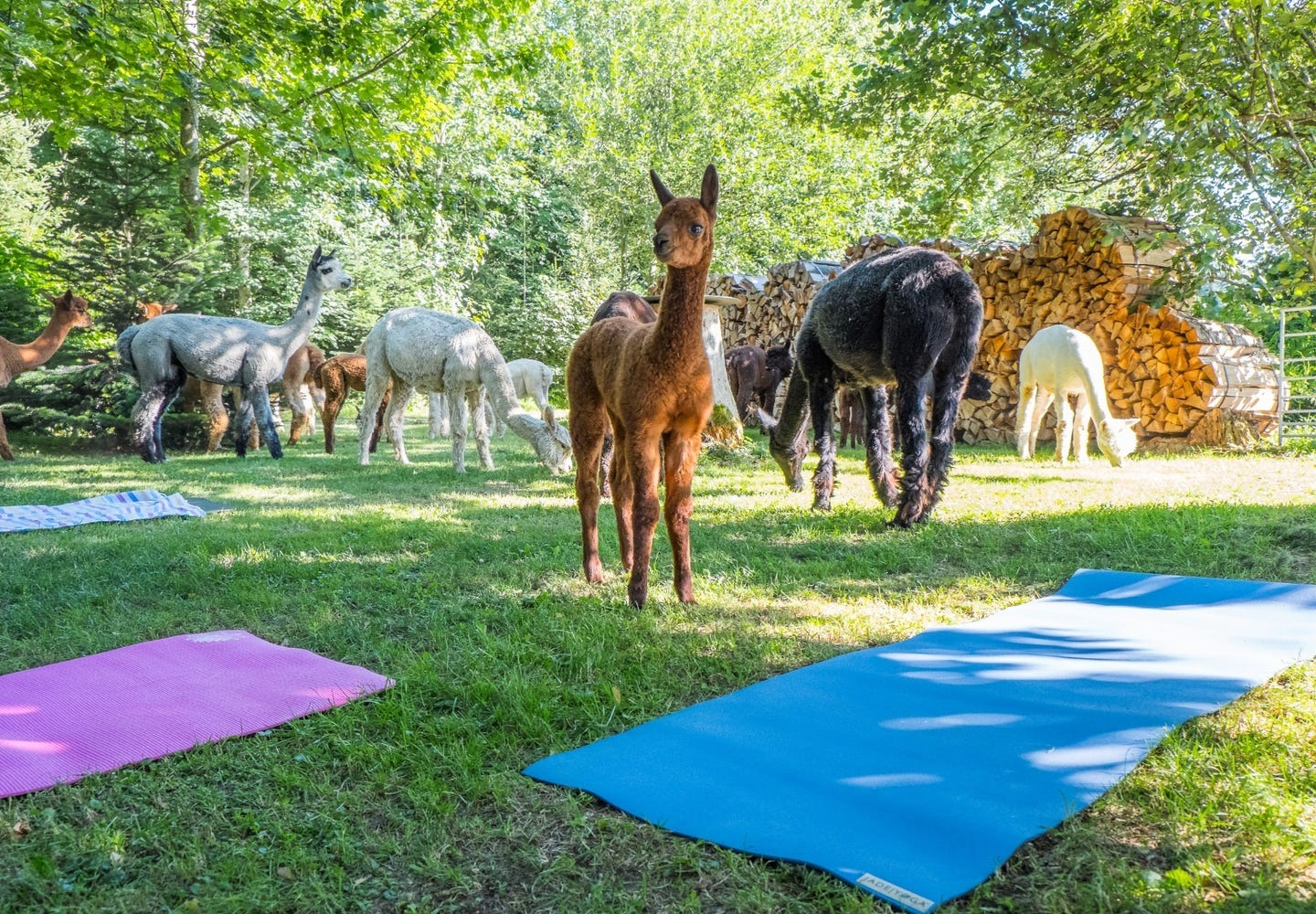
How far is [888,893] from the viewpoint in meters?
1.55

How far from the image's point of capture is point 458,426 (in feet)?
28.6

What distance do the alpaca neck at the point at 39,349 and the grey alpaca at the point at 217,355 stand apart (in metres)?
0.80

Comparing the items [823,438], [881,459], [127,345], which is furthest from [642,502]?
[127,345]

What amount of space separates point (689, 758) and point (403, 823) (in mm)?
739

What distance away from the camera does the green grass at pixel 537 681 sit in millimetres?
1647

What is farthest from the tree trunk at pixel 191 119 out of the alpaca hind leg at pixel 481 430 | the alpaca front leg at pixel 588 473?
the alpaca front leg at pixel 588 473

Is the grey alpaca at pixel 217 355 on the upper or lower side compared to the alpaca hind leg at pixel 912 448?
upper

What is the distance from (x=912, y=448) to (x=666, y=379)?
2.33 m

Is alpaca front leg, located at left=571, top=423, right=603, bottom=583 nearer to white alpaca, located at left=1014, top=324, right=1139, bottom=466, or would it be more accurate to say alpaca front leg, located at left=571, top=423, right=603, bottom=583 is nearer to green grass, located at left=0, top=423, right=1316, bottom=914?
green grass, located at left=0, top=423, right=1316, bottom=914

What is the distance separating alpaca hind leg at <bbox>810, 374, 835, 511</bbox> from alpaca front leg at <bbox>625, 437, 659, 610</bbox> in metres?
2.69

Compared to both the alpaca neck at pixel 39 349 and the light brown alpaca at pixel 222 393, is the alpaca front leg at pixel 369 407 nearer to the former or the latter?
the light brown alpaca at pixel 222 393

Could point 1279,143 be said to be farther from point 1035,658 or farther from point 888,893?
point 888,893

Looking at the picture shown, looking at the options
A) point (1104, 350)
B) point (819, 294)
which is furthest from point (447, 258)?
point (819, 294)

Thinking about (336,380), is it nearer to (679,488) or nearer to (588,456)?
(588,456)
